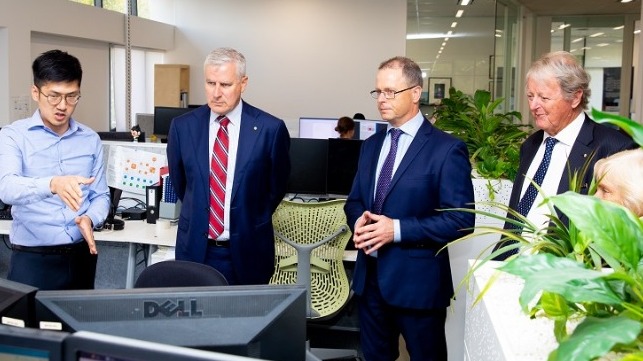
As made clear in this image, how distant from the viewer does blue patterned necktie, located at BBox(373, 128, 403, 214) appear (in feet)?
8.71

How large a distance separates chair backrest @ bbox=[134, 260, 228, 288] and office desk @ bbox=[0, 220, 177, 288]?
154 centimetres

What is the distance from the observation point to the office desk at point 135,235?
3674 millimetres

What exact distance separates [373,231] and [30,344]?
1.67 meters

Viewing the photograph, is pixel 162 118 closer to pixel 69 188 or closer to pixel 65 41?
pixel 65 41

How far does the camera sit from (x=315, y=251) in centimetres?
369

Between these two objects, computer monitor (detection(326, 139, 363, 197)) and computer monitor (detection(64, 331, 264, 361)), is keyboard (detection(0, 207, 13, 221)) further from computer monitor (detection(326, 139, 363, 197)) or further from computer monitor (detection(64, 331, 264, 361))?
computer monitor (detection(64, 331, 264, 361))

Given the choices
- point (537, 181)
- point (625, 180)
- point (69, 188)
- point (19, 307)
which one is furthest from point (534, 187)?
point (19, 307)

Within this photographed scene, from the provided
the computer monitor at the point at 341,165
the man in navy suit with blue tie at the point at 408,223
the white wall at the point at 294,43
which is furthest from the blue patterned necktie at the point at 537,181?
the white wall at the point at 294,43

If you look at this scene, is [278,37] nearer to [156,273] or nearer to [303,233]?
[303,233]

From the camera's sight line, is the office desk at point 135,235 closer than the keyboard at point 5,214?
Yes

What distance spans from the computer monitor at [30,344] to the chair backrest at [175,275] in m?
1.06

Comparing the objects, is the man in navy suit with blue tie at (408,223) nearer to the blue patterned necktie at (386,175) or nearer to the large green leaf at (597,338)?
the blue patterned necktie at (386,175)

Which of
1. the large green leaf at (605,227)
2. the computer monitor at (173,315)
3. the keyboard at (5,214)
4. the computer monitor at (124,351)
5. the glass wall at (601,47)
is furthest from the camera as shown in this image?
the glass wall at (601,47)

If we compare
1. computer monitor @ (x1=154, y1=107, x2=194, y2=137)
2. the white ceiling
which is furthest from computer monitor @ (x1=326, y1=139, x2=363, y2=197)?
the white ceiling
